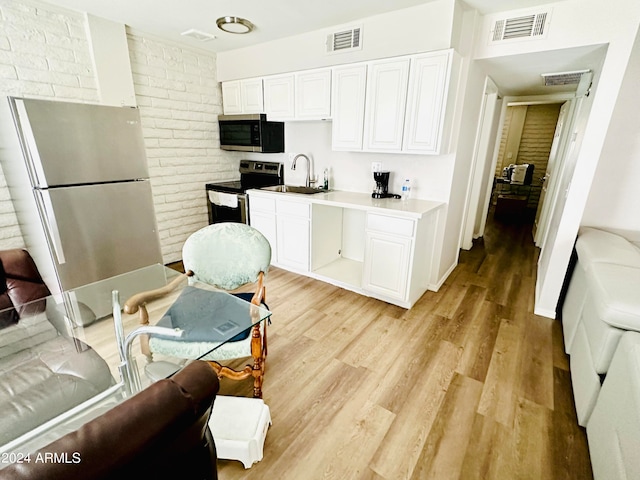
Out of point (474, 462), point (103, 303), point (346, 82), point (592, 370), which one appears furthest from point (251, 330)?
point (346, 82)

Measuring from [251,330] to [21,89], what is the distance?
8.93 feet

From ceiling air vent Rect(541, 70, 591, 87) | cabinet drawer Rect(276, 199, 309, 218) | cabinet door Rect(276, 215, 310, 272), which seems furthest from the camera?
cabinet door Rect(276, 215, 310, 272)

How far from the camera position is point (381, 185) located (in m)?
3.04

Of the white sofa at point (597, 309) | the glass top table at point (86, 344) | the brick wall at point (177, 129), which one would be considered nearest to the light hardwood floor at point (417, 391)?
the white sofa at point (597, 309)

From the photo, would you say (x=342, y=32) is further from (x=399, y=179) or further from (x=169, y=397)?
(x=169, y=397)

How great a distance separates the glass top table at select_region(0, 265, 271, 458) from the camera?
1.09m

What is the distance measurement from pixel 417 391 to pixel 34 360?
78.8 inches

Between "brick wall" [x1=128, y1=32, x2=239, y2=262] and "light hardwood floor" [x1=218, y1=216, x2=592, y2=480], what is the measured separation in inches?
67.6

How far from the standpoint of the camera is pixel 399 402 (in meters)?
1.74

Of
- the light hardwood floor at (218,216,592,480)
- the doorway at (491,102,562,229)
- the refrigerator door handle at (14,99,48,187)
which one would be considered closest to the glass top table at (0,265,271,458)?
the light hardwood floor at (218,216,592,480)

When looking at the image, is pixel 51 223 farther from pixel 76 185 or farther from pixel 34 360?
pixel 34 360

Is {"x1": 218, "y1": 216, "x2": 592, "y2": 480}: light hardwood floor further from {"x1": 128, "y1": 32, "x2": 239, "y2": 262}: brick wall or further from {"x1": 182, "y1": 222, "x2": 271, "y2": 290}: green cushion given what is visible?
{"x1": 128, "y1": 32, "x2": 239, "y2": 262}: brick wall

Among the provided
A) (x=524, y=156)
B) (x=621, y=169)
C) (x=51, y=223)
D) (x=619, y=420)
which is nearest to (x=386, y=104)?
(x=621, y=169)

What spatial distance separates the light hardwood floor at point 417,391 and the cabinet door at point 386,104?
1.51m
